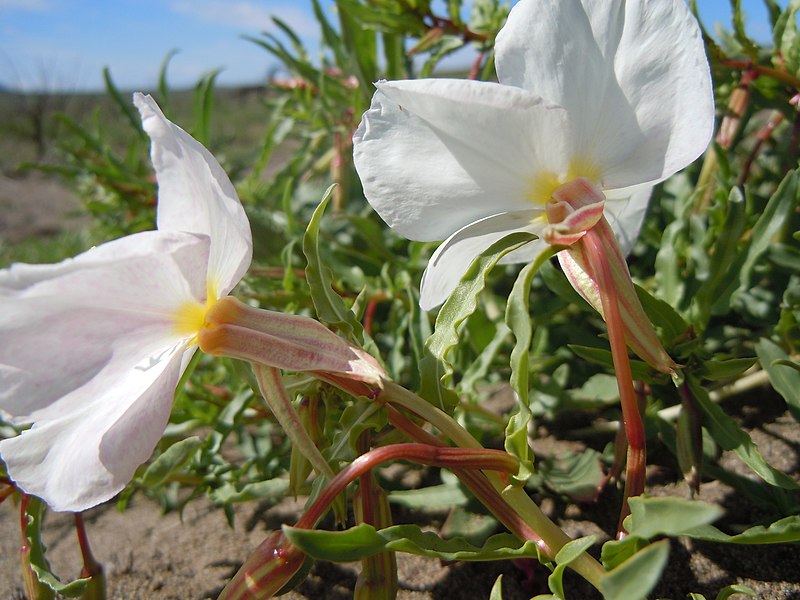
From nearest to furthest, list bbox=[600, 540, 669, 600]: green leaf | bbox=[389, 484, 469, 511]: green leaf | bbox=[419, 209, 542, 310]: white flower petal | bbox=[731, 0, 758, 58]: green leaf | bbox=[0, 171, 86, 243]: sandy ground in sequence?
bbox=[600, 540, 669, 600]: green leaf, bbox=[419, 209, 542, 310]: white flower petal, bbox=[389, 484, 469, 511]: green leaf, bbox=[731, 0, 758, 58]: green leaf, bbox=[0, 171, 86, 243]: sandy ground

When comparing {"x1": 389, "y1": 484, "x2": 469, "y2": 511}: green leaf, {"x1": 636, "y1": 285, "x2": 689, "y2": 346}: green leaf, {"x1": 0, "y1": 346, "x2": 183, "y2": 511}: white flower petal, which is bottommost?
{"x1": 389, "y1": 484, "x2": 469, "y2": 511}: green leaf

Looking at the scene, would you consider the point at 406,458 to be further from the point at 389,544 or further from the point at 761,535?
the point at 761,535

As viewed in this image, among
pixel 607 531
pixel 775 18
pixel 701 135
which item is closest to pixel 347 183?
pixel 775 18

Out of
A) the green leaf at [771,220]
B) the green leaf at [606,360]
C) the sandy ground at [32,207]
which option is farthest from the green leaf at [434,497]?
the sandy ground at [32,207]

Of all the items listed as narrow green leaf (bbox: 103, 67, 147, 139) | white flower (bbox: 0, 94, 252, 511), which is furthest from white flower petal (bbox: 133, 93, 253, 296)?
narrow green leaf (bbox: 103, 67, 147, 139)

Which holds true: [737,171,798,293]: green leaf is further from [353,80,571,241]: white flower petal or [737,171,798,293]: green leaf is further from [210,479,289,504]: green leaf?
[210,479,289,504]: green leaf

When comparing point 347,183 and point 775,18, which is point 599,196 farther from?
point 347,183
